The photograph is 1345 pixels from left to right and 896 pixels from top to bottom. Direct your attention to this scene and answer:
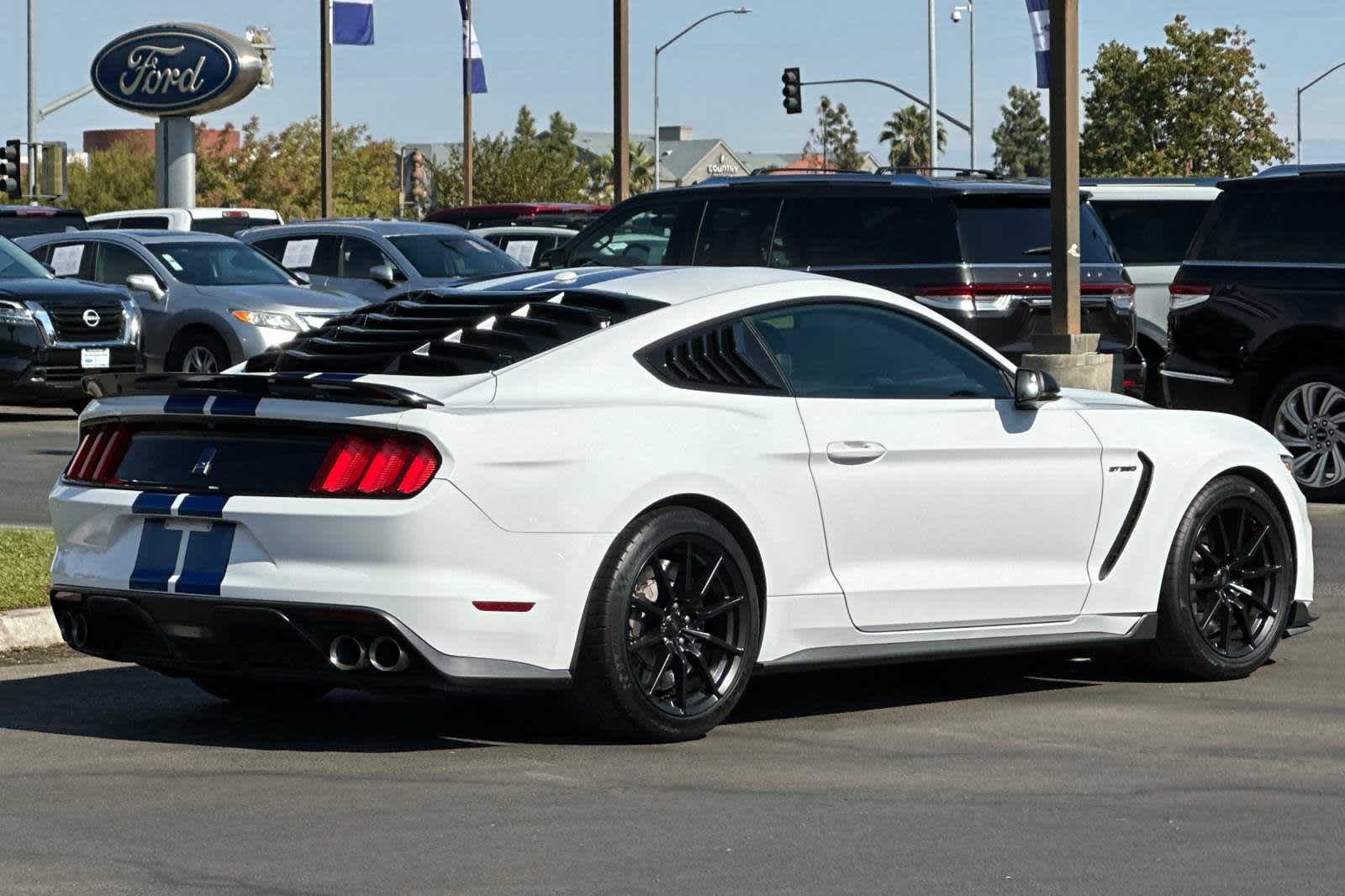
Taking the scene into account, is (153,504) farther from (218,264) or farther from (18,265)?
(218,264)

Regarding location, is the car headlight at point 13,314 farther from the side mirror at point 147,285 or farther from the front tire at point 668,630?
the front tire at point 668,630

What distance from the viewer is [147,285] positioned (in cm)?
2155

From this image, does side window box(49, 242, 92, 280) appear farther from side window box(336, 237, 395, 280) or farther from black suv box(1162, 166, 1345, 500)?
black suv box(1162, 166, 1345, 500)

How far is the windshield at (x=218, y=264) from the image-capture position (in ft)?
72.4

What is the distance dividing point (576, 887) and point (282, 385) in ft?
7.02

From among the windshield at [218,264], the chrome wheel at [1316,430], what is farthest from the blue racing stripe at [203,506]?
the windshield at [218,264]

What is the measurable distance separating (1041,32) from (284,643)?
25.8m

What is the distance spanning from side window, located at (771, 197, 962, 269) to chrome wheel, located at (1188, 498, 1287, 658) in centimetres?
763

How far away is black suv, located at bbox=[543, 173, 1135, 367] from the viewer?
52.1ft

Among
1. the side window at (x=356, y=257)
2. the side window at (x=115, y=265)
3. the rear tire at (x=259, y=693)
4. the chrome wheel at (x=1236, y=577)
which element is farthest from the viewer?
the side window at (x=356, y=257)

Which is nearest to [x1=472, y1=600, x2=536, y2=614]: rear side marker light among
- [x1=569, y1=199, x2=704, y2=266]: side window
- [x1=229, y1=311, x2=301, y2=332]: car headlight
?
[x1=569, y1=199, x2=704, y2=266]: side window

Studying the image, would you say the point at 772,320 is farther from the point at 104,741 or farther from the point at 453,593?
the point at 104,741

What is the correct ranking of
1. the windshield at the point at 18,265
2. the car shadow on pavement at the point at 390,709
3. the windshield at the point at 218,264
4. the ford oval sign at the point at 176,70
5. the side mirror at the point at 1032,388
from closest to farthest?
the car shadow on pavement at the point at 390,709 → the side mirror at the point at 1032,388 → the windshield at the point at 18,265 → the windshield at the point at 218,264 → the ford oval sign at the point at 176,70

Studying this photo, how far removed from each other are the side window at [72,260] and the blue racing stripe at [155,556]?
55.3 feet
